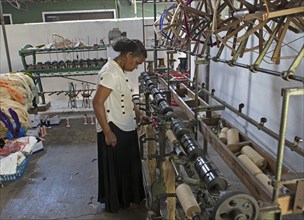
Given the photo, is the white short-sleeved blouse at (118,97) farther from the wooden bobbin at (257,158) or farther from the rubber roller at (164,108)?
the wooden bobbin at (257,158)

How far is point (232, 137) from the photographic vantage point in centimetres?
192

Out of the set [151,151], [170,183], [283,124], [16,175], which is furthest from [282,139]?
[16,175]

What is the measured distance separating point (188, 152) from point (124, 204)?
4.38ft

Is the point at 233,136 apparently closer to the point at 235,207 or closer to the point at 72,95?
the point at 235,207

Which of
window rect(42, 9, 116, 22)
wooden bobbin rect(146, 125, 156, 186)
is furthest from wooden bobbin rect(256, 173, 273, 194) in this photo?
window rect(42, 9, 116, 22)

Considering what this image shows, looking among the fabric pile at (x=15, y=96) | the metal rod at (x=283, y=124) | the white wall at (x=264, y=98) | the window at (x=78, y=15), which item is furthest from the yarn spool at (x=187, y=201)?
the window at (x=78, y=15)

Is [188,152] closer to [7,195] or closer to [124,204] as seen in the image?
[124,204]

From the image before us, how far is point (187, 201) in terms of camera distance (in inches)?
39.9

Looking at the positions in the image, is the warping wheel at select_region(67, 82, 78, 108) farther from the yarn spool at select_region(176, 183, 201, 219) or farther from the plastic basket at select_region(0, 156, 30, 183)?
the yarn spool at select_region(176, 183, 201, 219)

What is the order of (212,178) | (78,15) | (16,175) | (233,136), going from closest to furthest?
1. (212,178)
2. (233,136)
3. (16,175)
4. (78,15)

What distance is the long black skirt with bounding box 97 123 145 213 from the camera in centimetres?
216

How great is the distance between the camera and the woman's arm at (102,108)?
1911 millimetres

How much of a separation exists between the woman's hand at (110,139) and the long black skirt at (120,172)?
0.08m

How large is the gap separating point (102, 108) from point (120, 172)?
62cm
